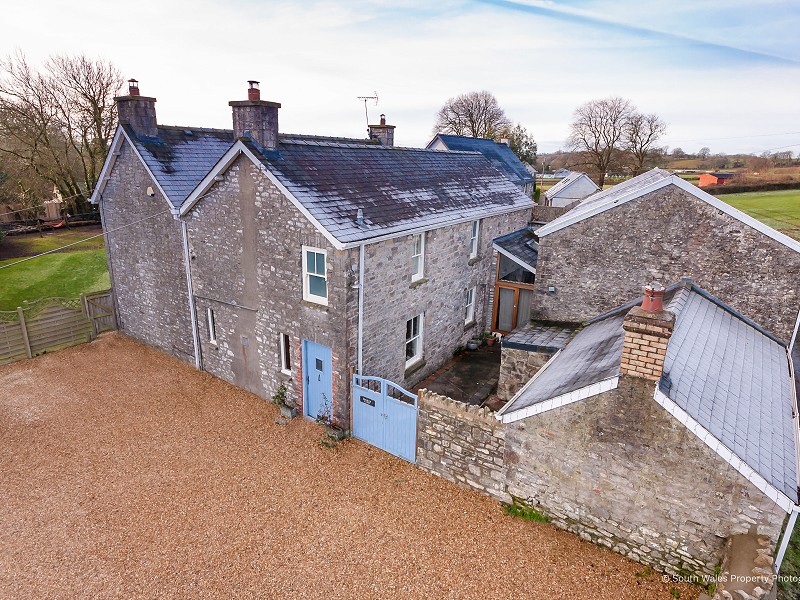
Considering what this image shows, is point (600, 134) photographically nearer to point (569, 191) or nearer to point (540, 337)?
point (569, 191)

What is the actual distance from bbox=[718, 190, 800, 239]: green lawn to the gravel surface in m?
34.6

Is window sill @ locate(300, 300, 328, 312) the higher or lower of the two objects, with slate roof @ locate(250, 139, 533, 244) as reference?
lower

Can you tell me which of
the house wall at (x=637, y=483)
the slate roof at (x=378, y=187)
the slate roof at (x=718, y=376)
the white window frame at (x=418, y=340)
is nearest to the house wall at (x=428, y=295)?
the white window frame at (x=418, y=340)

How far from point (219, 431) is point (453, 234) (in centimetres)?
950

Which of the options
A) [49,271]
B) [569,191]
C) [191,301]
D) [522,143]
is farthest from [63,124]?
[522,143]

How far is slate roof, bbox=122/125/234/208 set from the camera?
16141mm

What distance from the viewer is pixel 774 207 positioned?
45.6m

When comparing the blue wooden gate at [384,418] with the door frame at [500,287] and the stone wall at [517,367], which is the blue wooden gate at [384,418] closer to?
the stone wall at [517,367]

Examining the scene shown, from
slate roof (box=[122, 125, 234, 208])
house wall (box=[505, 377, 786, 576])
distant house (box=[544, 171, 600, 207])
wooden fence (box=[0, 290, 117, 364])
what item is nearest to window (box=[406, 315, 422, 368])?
house wall (box=[505, 377, 786, 576])

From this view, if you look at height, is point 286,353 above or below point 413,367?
above

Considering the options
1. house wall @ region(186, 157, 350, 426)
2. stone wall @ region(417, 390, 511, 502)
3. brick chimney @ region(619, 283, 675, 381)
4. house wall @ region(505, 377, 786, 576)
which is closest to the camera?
brick chimney @ region(619, 283, 675, 381)

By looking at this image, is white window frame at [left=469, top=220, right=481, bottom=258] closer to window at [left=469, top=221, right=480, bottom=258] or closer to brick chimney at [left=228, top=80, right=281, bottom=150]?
window at [left=469, top=221, right=480, bottom=258]

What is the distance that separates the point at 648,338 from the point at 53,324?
20.0 meters

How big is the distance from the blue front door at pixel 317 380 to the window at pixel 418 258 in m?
Result: 3.68
